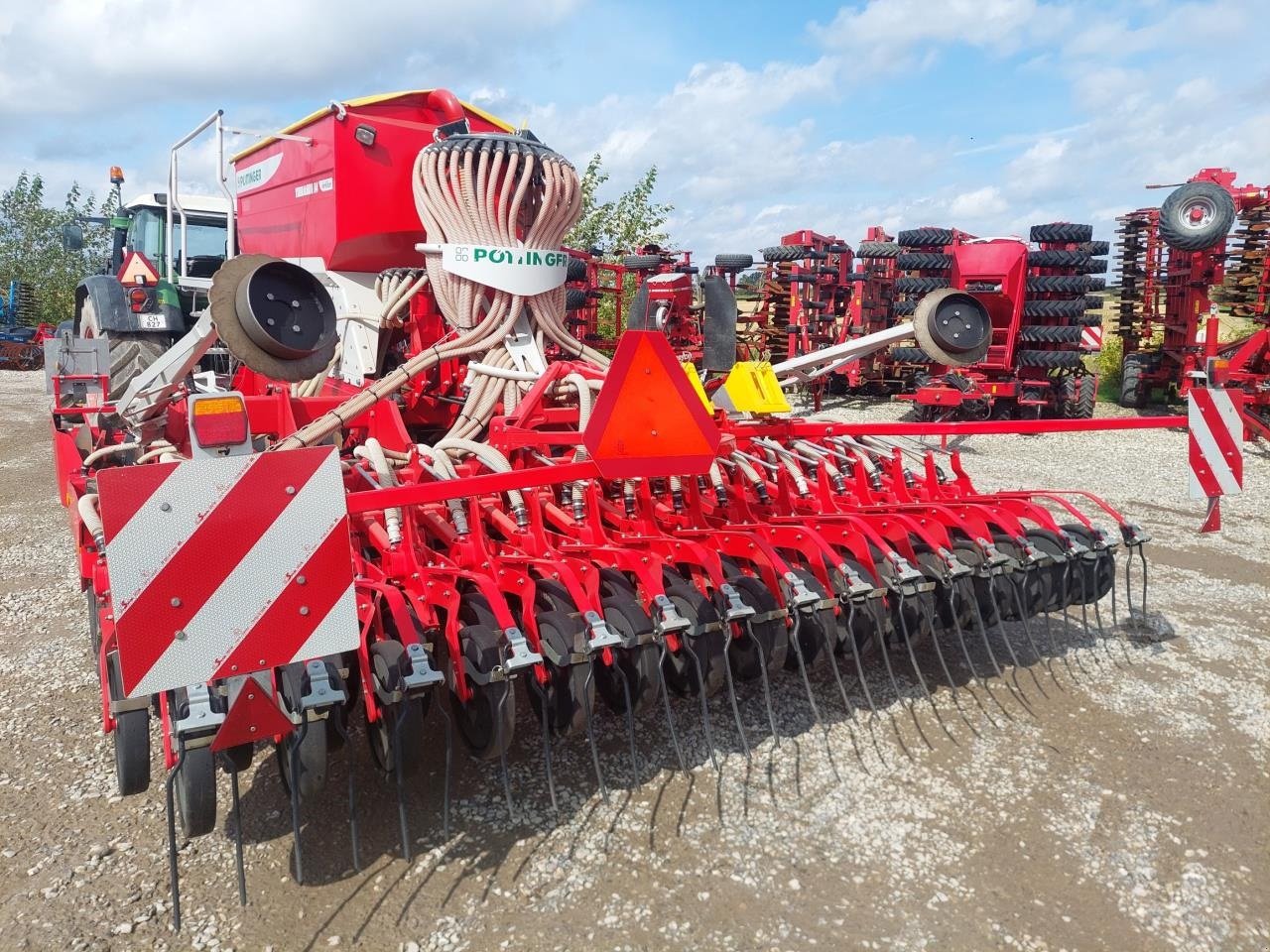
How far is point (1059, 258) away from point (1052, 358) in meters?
1.23

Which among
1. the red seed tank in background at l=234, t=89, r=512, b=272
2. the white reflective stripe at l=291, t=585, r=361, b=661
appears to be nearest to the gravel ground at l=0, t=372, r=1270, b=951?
the white reflective stripe at l=291, t=585, r=361, b=661

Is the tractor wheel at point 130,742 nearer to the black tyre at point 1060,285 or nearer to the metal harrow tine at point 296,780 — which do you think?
the metal harrow tine at point 296,780

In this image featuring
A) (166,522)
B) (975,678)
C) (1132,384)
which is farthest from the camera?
(1132,384)

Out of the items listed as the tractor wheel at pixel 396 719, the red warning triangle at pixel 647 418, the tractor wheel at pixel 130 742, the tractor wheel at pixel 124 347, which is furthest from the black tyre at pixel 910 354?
the tractor wheel at pixel 130 742

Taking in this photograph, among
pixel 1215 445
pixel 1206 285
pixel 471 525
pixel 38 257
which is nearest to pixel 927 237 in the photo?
pixel 1206 285

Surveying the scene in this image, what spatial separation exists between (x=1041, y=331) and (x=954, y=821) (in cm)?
929

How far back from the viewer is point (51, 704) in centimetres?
329

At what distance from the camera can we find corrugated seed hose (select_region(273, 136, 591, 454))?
389 centimetres

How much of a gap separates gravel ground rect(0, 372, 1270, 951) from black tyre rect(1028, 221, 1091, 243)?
323 inches

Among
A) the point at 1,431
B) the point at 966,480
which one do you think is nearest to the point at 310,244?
the point at 966,480

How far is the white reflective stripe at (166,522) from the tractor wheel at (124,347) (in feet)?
17.6

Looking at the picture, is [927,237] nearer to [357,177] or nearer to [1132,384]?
[1132,384]

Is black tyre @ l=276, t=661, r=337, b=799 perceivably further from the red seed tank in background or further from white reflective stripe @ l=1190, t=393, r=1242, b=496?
white reflective stripe @ l=1190, t=393, r=1242, b=496

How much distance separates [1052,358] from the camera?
10.4m
